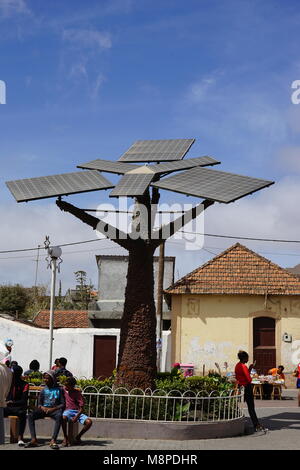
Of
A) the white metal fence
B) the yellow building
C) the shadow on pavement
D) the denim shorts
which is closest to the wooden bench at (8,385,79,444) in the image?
the denim shorts

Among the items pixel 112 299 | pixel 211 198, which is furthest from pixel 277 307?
pixel 211 198

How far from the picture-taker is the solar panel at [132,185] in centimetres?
1289

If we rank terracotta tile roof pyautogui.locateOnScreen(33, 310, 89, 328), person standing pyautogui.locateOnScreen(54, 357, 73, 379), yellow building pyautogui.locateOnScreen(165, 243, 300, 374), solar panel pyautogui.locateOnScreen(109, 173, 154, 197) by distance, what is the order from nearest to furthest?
1. solar panel pyautogui.locateOnScreen(109, 173, 154, 197)
2. person standing pyautogui.locateOnScreen(54, 357, 73, 379)
3. yellow building pyautogui.locateOnScreen(165, 243, 300, 374)
4. terracotta tile roof pyautogui.locateOnScreen(33, 310, 89, 328)

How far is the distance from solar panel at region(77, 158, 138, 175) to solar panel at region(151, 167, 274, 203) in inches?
51.0

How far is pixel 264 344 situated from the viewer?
29.0 m

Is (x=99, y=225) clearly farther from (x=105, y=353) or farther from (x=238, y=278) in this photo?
(x=238, y=278)

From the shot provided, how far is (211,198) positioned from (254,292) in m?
16.8

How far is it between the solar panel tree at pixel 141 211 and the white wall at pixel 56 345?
15.7m

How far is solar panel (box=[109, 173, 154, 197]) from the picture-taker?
12891 mm

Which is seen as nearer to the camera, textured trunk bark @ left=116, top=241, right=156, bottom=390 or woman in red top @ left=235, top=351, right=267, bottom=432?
textured trunk bark @ left=116, top=241, right=156, bottom=390

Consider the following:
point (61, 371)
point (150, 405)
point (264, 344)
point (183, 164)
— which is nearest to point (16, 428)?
point (150, 405)

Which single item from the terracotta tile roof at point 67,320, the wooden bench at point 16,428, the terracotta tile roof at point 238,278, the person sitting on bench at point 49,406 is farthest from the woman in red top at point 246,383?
the terracotta tile roof at point 67,320

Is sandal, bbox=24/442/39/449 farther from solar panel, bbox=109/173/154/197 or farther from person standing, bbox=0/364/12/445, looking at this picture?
solar panel, bbox=109/173/154/197
